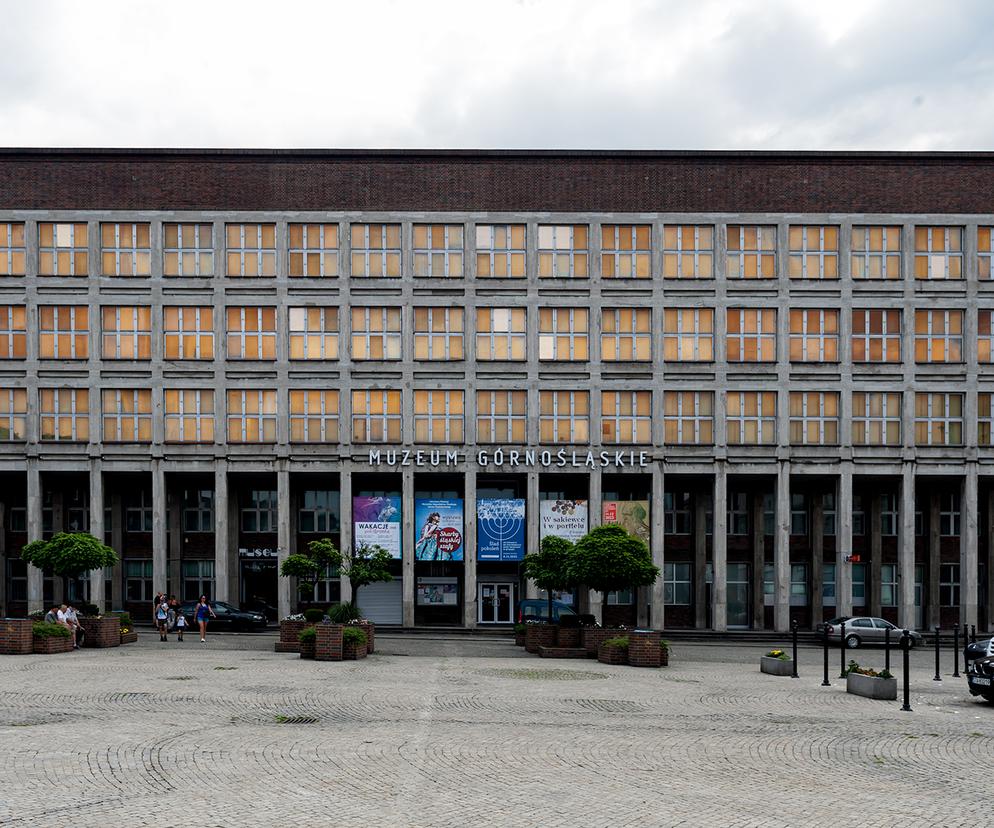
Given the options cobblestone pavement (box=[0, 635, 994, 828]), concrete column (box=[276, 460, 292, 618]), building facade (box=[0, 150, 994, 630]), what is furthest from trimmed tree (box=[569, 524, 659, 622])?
concrete column (box=[276, 460, 292, 618])

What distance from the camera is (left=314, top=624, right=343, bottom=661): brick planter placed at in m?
29.9

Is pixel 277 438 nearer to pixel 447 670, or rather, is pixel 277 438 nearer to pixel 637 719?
pixel 447 670

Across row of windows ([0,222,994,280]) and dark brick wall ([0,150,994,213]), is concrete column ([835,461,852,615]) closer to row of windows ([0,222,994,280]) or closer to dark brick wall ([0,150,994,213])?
row of windows ([0,222,994,280])

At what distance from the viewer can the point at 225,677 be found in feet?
79.0

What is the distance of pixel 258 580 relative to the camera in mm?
53188

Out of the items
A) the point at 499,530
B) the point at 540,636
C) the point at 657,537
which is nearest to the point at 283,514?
the point at 499,530

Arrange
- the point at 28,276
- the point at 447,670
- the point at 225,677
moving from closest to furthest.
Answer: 1. the point at 225,677
2. the point at 447,670
3. the point at 28,276

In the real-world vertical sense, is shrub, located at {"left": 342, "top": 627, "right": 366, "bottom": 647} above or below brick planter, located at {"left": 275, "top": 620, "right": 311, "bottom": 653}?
above

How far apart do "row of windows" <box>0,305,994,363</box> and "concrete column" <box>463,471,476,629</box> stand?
605 cm

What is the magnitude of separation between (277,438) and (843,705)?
33566 mm

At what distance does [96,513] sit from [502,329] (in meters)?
20.5

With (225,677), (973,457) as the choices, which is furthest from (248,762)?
(973,457)

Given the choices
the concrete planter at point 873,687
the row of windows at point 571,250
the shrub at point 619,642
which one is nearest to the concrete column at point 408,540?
the row of windows at point 571,250

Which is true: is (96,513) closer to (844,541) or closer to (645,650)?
(645,650)
